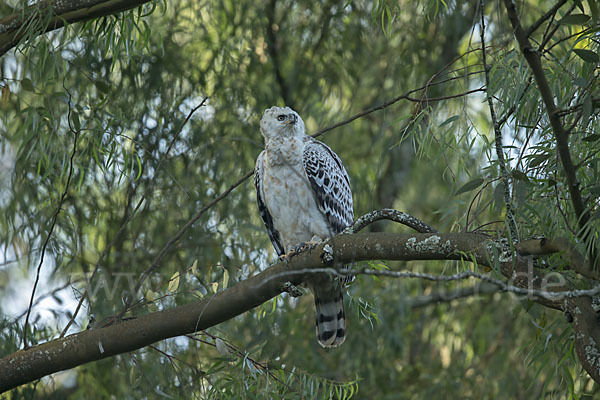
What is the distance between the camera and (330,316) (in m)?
3.97

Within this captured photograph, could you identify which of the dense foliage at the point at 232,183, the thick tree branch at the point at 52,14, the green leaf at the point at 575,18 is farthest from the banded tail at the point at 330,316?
the green leaf at the point at 575,18

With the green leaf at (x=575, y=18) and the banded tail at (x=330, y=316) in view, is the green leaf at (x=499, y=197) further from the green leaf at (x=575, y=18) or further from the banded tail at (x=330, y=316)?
the banded tail at (x=330, y=316)

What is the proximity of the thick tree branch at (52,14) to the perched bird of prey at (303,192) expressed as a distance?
1.24 m

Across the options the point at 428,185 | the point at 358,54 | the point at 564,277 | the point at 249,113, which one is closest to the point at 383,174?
the point at 428,185

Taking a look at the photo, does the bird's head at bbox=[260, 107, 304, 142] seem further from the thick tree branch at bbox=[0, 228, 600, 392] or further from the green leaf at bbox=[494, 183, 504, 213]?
the green leaf at bbox=[494, 183, 504, 213]

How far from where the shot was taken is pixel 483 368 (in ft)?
18.1

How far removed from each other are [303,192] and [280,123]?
0.41 meters

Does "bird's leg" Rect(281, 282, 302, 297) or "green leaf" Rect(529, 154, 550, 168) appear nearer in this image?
"green leaf" Rect(529, 154, 550, 168)

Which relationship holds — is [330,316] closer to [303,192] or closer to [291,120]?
[303,192]

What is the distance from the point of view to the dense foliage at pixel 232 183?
3.65 m

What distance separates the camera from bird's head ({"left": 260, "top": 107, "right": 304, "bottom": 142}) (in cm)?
403

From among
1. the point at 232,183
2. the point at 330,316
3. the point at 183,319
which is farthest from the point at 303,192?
the point at 183,319

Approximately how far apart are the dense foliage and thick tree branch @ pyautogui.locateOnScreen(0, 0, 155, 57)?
0.48 feet

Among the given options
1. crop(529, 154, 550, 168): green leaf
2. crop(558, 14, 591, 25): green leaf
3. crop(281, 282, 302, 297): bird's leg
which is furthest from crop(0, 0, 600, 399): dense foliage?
crop(558, 14, 591, 25): green leaf
